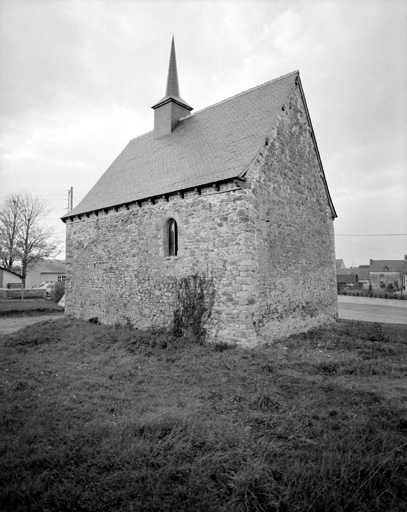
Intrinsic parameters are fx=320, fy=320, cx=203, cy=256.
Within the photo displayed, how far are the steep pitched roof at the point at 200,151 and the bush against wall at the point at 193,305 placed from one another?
10.1 feet

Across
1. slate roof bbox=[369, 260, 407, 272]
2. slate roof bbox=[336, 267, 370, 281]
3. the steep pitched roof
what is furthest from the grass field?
slate roof bbox=[369, 260, 407, 272]

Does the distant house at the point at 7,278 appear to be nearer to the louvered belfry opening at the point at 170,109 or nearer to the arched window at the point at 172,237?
the louvered belfry opening at the point at 170,109

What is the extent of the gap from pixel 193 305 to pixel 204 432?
5.84 m

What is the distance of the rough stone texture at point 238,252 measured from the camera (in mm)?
9320

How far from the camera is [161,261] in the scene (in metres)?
11.3

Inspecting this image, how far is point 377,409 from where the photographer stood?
16.6ft

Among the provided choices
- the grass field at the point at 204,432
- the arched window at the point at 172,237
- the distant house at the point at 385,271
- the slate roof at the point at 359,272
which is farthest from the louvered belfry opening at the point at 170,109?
the slate roof at the point at 359,272

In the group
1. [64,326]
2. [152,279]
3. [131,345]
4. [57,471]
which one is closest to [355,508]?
[57,471]

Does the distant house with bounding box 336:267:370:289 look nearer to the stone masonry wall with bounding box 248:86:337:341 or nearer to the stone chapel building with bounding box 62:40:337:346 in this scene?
the stone masonry wall with bounding box 248:86:337:341

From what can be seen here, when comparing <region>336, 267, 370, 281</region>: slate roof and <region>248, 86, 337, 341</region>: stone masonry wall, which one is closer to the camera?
<region>248, 86, 337, 341</region>: stone masonry wall

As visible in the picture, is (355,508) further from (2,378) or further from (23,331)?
(23,331)

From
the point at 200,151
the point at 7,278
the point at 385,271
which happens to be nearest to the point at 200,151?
the point at 200,151

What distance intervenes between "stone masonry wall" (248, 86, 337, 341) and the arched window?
3098 millimetres

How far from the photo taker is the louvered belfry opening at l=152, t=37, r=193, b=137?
15086 mm
